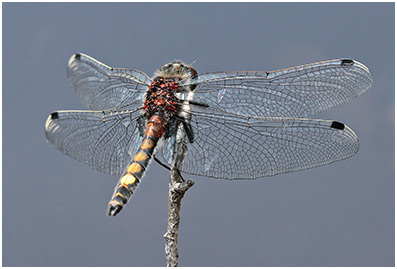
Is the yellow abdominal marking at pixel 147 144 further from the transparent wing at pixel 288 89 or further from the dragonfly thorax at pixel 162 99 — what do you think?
the transparent wing at pixel 288 89

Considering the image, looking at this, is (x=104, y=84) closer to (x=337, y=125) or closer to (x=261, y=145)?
(x=261, y=145)

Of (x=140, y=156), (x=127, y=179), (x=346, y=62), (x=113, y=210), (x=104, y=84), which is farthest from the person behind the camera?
(x=104, y=84)

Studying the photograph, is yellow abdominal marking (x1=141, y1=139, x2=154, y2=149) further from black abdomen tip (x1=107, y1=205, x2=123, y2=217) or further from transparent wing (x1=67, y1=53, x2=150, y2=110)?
black abdomen tip (x1=107, y1=205, x2=123, y2=217)

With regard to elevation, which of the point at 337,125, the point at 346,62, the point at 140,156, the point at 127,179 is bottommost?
the point at 127,179

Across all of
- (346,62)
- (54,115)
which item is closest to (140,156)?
(54,115)

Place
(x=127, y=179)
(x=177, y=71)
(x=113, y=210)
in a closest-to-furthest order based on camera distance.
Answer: (x=113, y=210) → (x=127, y=179) → (x=177, y=71)

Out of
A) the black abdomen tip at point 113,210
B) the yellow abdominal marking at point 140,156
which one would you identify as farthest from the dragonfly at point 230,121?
the black abdomen tip at point 113,210
